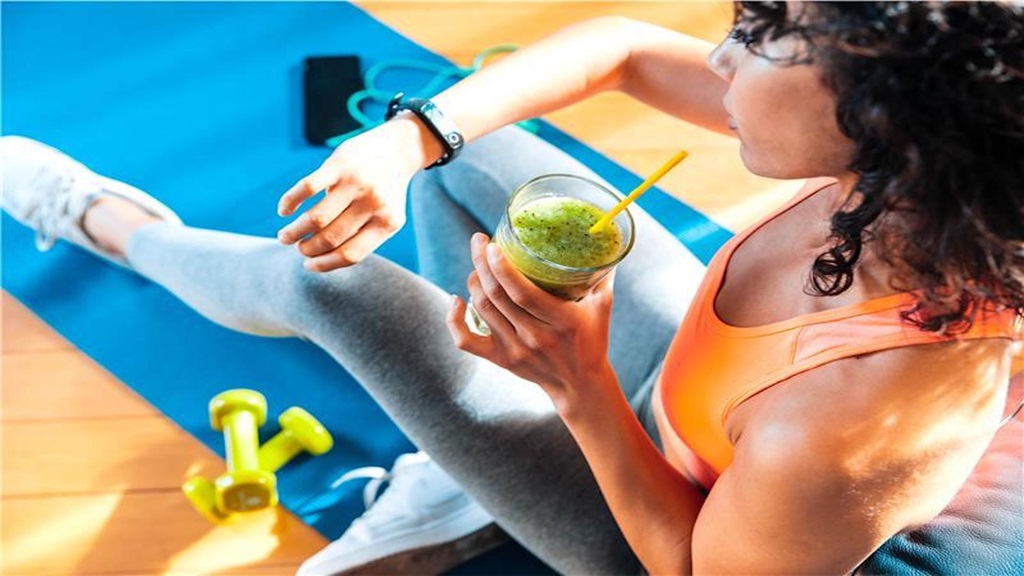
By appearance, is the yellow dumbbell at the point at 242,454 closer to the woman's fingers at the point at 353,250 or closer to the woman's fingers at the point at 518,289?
the woman's fingers at the point at 353,250

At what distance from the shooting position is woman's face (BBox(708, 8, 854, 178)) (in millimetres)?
637

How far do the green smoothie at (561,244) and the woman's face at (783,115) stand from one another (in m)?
0.16

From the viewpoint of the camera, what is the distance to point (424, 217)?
50.9 inches

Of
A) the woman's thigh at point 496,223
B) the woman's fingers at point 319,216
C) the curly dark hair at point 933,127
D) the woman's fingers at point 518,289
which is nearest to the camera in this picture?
the curly dark hair at point 933,127

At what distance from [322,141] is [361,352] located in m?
0.77

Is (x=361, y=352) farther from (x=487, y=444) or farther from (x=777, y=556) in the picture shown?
(x=777, y=556)

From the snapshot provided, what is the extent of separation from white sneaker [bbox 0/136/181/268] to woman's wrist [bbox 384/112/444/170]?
613mm

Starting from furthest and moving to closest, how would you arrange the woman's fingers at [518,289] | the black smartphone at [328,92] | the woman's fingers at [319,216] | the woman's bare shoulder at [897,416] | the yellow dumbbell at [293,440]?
1. the black smartphone at [328,92]
2. the yellow dumbbell at [293,440]
3. the woman's fingers at [319,216]
4. the woman's fingers at [518,289]
5. the woman's bare shoulder at [897,416]

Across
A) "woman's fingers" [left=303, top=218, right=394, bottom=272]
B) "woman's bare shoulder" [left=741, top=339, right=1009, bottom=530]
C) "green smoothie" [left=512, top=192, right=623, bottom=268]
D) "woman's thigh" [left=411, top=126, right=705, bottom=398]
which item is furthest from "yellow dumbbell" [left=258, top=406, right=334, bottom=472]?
"woman's bare shoulder" [left=741, top=339, right=1009, bottom=530]

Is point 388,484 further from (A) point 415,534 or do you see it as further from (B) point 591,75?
(B) point 591,75

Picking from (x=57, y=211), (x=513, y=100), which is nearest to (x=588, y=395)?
(x=513, y=100)

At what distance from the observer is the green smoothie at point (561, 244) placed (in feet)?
2.69

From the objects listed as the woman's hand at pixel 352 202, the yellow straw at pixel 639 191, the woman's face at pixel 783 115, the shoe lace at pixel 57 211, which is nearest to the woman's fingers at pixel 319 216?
the woman's hand at pixel 352 202

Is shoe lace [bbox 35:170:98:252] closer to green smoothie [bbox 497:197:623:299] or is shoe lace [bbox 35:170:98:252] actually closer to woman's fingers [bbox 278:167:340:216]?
woman's fingers [bbox 278:167:340:216]
